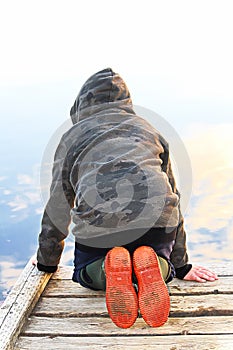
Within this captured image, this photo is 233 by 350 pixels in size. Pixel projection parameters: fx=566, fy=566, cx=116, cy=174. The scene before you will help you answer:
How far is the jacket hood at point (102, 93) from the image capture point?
1.94 metres

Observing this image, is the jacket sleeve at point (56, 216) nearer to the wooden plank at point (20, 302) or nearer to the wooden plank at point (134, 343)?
the wooden plank at point (20, 302)

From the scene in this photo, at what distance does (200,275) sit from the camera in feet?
6.28

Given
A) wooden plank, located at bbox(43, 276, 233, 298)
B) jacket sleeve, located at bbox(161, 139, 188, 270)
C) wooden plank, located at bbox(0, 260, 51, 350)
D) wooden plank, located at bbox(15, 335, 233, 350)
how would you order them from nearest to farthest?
wooden plank, located at bbox(15, 335, 233, 350) < wooden plank, located at bbox(0, 260, 51, 350) < wooden plank, located at bbox(43, 276, 233, 298) < jacket sleeve, located at bbox(161, 139, 188, 270)

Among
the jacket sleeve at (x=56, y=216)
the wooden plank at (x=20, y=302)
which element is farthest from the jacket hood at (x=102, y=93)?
the wooden plank at (x=20, y=302)

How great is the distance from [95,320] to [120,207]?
34 centimetres

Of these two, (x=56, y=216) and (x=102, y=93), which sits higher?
(x=102, y=93)

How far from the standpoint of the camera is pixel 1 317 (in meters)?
1.68

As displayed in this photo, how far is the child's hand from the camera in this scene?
6.24ft

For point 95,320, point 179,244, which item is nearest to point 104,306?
point 95,320

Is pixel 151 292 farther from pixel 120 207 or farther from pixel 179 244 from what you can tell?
pixel 179 244

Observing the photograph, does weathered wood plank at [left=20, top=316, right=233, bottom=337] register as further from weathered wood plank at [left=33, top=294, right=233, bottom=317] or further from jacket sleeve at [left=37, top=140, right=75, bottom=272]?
jacket sleeve at [left=37, top=140, right=75, bottom=272]

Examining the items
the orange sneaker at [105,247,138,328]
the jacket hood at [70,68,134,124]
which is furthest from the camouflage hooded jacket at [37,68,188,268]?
the orange sneaker at [105,247,138,328]

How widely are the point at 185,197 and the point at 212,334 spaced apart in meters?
0.73

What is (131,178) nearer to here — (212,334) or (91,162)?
(91,162)
